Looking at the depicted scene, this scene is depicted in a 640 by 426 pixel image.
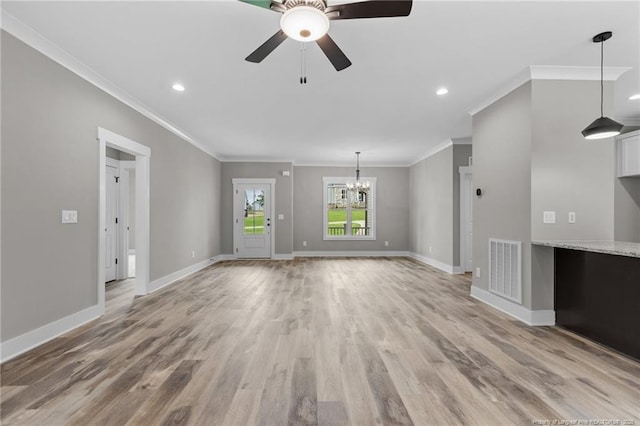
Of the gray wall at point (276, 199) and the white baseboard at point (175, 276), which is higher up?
the gray wall at point (276, 199)

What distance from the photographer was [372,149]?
6992mm

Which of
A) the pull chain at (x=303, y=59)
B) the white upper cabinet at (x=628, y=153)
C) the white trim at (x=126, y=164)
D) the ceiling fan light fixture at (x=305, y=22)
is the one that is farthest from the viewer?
the white trim at (x=126, y=164)

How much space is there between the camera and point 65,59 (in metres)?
2.89

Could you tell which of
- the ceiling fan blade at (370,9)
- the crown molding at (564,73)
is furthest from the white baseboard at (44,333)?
Answer: the crown molding at (564,73)

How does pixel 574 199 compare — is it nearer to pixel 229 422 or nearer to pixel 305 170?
pixel 229 422

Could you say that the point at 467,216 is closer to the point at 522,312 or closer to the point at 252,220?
the point at 522,312

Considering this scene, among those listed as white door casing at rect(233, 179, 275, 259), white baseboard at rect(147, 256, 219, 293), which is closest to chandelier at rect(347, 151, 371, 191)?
white door casing at rect(233, 179, 275, 259)

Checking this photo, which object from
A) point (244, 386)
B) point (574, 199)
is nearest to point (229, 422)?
point (244, 386)

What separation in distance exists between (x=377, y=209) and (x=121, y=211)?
6.36 metres

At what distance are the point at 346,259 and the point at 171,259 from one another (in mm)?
4483

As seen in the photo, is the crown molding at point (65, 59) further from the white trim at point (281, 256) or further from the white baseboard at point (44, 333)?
the white trim at point (281, 256)

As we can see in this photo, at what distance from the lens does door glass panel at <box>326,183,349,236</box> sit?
29.2 ft

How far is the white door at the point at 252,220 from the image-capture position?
8.15 meters

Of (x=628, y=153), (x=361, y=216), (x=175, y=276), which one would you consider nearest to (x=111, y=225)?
(x=175, y=276)
